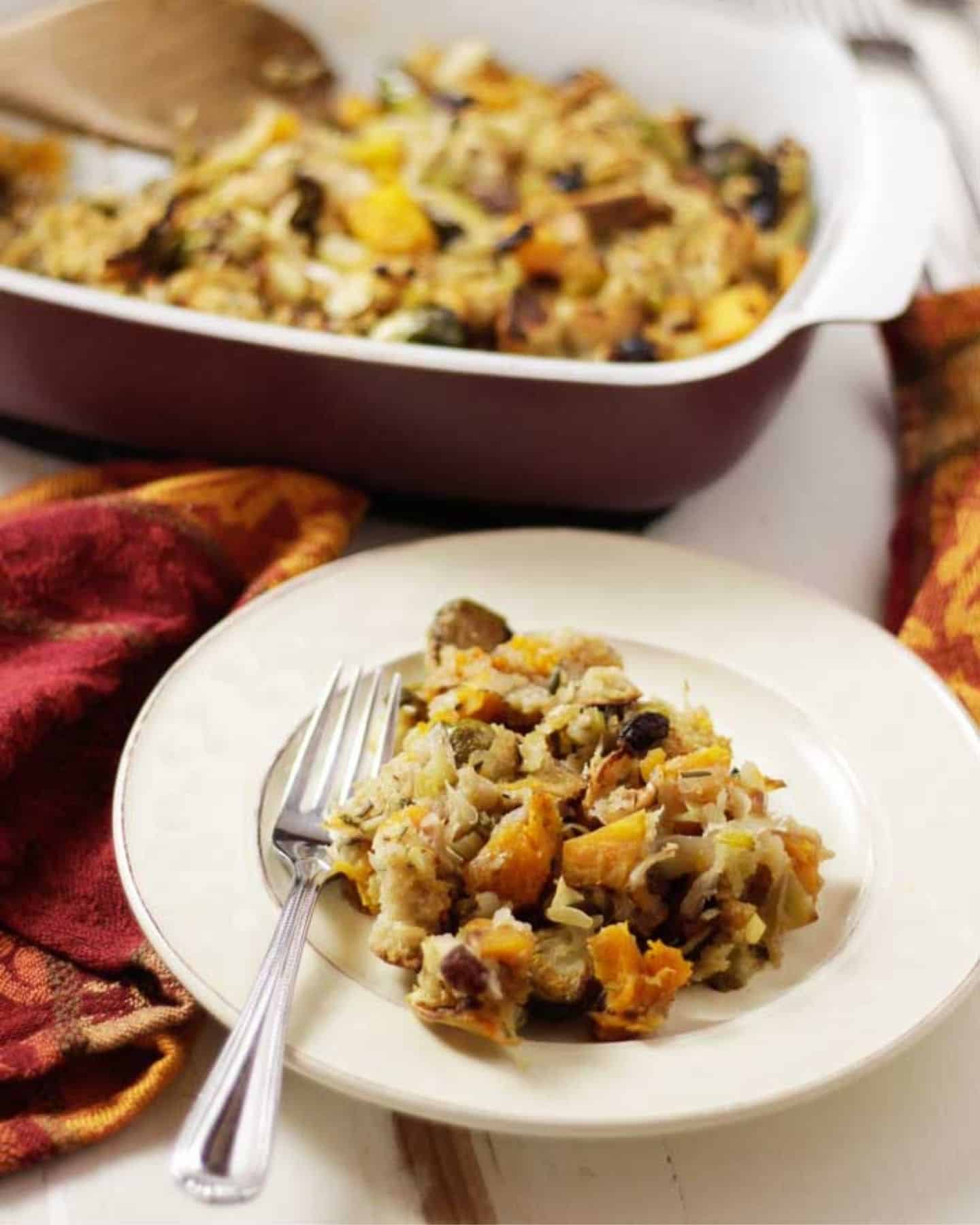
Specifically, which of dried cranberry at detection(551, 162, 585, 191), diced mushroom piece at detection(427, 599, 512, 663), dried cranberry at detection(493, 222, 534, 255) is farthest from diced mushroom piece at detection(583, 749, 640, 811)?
dried cranberry at detection(551, 162, 585, 191)

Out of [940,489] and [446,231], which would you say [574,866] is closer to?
[940,489]

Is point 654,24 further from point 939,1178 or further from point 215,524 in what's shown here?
point 939,1178

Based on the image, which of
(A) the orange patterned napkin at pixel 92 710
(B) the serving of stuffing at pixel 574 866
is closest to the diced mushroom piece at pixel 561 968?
(B) the serving of stuffing at pixel 574 866

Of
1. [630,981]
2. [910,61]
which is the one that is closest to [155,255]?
[630,981]

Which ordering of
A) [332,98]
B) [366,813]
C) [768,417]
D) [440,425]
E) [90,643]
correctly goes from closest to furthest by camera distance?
[366,813]
[90,643]
[440,425]
[768,417]
[332,98]

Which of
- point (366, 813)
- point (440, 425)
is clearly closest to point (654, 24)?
point (440, 425)

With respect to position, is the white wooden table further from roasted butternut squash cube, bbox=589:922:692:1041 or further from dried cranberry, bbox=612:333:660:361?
dried cranberry, bbox=612:333:660:361
